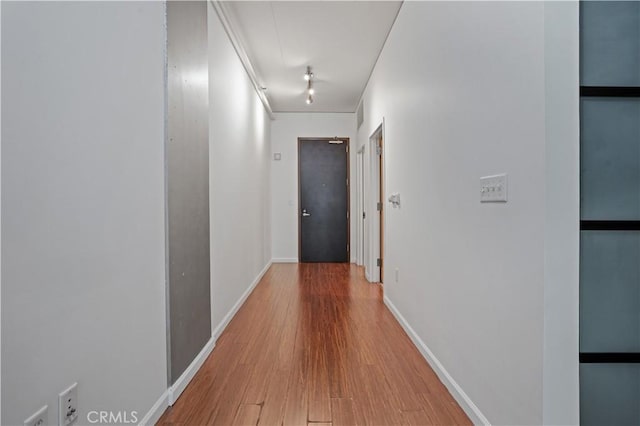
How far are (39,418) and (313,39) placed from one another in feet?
11.9

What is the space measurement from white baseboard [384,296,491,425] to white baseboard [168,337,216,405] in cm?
146

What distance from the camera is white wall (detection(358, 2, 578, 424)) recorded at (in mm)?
1152

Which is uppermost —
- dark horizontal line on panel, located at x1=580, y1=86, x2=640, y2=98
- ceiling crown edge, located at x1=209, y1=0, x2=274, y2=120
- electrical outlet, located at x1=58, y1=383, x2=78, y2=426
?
ceiling crown edge, located at x1=209, y1=0, x2=274, y2=120

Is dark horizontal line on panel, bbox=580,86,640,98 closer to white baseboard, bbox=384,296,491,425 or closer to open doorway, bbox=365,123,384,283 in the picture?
white baseboard, bbox=384,296,491,425

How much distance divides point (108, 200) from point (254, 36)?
9.34 feet

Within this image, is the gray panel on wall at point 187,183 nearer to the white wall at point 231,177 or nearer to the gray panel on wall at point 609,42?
the white wall at point 231,177

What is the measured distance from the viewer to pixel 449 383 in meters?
1.90

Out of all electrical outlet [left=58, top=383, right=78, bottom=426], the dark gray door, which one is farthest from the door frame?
electrical outlet [left=58, top=383, right=78, bottom=426]

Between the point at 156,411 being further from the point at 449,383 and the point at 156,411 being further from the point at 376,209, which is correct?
the point at 376,209

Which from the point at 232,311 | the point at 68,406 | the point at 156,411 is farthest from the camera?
the point at 232,311

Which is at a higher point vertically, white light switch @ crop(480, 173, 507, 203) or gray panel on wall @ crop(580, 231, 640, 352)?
white light switch @ crop(480, 173, 507, 203)

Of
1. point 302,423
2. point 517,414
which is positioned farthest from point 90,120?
point 517,414

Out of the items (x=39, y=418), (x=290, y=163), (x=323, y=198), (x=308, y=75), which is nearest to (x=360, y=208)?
(x=323, y=198)

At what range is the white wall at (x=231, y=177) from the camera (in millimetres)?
2703
